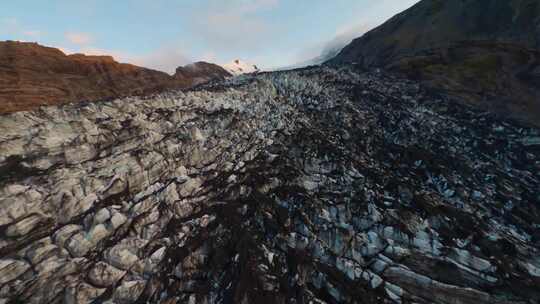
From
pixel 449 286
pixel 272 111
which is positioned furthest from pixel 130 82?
pixel 449 286

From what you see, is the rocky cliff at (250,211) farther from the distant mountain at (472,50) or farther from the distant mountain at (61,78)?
the distant mountain at (61,78)

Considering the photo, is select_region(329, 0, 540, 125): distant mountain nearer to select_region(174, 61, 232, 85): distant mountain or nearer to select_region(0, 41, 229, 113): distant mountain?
select_region(174, 61, 232, 85): distant mountain

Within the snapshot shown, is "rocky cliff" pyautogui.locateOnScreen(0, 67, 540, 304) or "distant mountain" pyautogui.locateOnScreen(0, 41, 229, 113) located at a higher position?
"distant mountain" pyautogui.locateOnScreen(0, 41, 229, 113)

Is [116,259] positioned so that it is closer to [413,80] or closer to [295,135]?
[295,135]

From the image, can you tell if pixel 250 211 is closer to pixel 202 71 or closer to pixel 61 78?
pixel 61 78

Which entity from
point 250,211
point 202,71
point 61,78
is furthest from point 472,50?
point 61,78

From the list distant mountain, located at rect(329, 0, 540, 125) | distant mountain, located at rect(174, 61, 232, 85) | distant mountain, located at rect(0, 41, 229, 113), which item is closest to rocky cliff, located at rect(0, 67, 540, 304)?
distant mountain, located at rect(329, 0, 540, 125)
